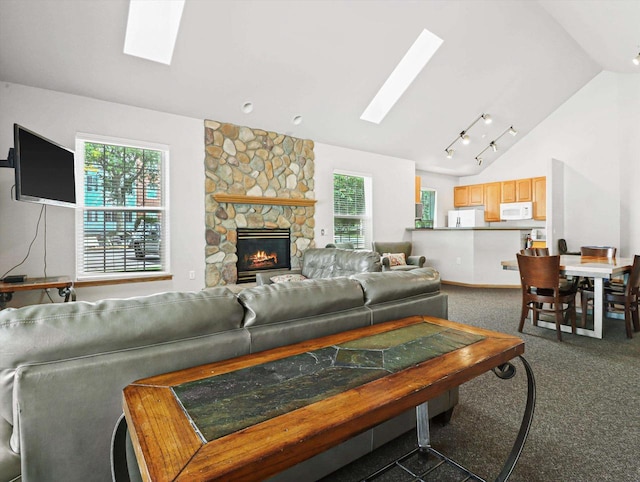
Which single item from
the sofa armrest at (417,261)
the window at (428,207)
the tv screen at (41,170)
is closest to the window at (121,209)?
the tv screen at (41,170)

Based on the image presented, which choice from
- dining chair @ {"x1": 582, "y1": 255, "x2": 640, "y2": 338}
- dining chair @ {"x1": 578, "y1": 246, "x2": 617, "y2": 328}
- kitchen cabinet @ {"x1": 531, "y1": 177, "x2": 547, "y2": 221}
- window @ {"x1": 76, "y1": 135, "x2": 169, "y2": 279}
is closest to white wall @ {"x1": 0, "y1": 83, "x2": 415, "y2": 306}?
window @ {"x1": 76, "y1": 135, "x2": 169, "y2": 279}

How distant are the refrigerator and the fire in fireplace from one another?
4.56 m

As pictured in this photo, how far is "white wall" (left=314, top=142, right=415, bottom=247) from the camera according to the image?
6.00m

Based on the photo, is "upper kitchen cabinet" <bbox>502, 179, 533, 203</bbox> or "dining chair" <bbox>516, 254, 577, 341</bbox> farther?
"upper kitchen cabinet" <bbox>502, 179, 533, 203</bbox>

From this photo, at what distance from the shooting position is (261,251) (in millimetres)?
5352

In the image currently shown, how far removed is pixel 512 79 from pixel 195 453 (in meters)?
6.93

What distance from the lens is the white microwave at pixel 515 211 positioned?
23.4 feet

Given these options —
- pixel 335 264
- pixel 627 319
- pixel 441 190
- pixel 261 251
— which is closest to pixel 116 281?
pixel 261 251

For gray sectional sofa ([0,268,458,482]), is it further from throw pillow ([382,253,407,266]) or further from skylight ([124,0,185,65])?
throw pillow ([382,253,407,266])

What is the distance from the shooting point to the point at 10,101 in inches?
142

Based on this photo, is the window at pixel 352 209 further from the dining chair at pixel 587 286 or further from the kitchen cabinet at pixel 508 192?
the dining chair at pixel 587 286

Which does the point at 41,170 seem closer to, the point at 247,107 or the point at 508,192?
the point at 247,107

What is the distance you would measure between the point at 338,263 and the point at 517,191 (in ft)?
17.9

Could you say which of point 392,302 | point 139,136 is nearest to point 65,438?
point 392,302
